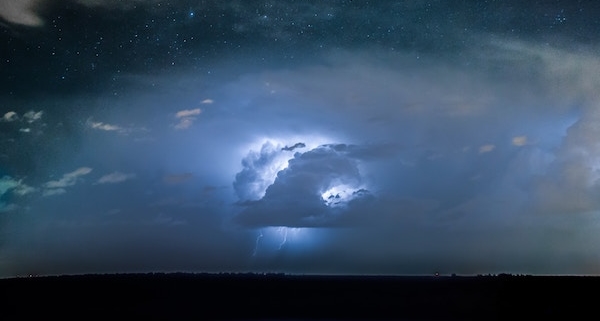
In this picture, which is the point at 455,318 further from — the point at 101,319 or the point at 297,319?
the point at 101,319

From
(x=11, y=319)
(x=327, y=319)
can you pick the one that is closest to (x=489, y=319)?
(x=327, y=319)

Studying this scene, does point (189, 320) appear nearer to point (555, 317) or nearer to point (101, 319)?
point (101, 319)

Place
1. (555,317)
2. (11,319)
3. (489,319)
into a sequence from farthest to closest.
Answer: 1. (11,319)
2. (489,319)
3. (555,317)

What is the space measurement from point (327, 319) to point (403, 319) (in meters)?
6.52

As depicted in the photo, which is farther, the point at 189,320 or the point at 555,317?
the point at 189,320

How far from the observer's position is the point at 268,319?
40750 mm

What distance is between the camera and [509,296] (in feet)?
145

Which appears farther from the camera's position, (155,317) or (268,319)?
(155,317)

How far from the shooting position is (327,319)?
4488 centimetres

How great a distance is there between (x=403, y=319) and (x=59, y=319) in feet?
85.5

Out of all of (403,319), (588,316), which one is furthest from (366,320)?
(588,316)

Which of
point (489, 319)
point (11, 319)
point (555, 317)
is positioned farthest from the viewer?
point (11, 319)

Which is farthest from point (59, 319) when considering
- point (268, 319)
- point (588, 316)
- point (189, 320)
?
point (588, 316)

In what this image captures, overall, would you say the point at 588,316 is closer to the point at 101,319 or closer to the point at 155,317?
the point at 155,317
